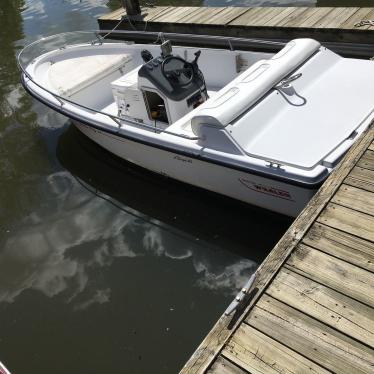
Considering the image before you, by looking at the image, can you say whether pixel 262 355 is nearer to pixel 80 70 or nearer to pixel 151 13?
pixel 80 70

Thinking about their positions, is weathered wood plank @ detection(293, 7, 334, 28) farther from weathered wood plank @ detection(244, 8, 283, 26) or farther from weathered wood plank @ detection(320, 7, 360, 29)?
weathered wood plank @ detection(244, 8, 283, 26)

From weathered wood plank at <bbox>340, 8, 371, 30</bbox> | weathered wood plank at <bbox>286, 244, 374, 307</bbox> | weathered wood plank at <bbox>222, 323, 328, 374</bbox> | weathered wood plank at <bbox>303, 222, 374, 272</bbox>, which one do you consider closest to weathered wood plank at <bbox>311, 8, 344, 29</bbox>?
weathered wood plank at <bbox>340, 8, 371, 30</bbox>

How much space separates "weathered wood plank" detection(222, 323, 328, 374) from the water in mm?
1639

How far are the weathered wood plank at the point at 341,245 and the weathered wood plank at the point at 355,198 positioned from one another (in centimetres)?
34

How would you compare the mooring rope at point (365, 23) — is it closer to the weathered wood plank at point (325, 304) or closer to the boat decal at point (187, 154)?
the boat decal at point (187, 154)

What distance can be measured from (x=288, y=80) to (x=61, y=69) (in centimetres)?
501

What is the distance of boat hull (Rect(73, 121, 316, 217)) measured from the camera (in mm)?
5090

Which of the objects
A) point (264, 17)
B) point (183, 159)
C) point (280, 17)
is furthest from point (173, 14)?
point (183, 159)

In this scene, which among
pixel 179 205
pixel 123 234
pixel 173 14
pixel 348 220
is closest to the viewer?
pixel 348 220

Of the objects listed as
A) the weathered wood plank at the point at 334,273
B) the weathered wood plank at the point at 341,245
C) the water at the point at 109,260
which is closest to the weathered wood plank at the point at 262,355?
the weathered wood plank at the point at 334,273

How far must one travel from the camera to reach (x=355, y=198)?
12.9 ft

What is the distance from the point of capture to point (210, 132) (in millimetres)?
5289

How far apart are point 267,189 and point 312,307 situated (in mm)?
2216

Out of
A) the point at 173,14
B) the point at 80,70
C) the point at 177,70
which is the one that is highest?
the point at 177,70
